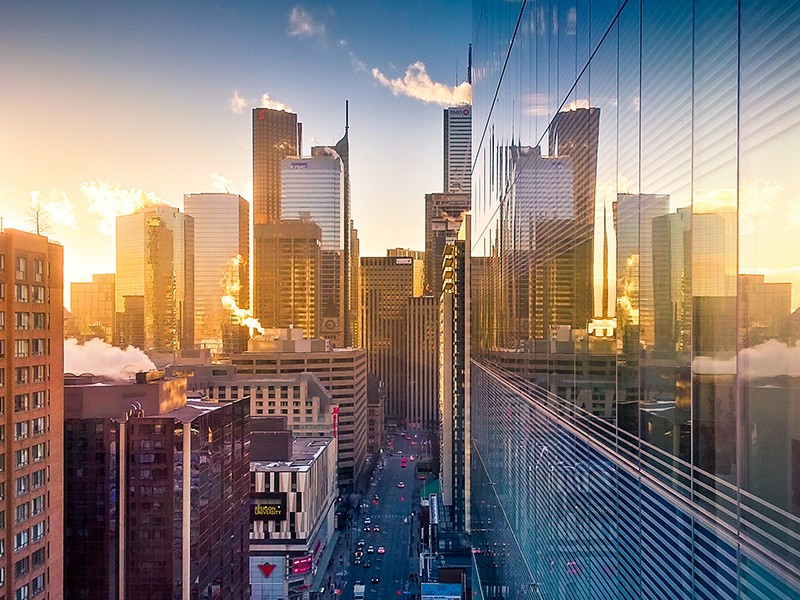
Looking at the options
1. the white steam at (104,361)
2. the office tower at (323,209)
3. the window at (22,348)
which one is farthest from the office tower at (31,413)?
the office tower at (323,209)

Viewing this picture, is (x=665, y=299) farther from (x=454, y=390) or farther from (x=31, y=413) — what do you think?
(x=454, y=390)

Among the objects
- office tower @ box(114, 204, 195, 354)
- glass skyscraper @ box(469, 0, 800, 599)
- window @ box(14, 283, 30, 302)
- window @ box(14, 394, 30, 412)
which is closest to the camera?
glass skyscraper @ box(469, 0, 800, 599)

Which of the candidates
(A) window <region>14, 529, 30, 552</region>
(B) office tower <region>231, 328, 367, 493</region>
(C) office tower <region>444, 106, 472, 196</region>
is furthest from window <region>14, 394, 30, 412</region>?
(C) office tower <region>444, 106, 472, 196</region>

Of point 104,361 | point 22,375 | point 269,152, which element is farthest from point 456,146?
point 22,375

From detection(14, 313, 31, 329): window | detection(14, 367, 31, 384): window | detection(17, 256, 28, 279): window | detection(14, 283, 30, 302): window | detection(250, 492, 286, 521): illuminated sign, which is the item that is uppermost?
detection(17, 256, 28, 279): window

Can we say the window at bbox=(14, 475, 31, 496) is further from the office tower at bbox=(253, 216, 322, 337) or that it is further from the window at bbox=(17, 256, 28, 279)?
the office tower at bbox=(253, 216, 322, 337)

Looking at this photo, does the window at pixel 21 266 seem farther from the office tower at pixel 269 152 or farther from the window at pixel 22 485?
the office tower at pixel 269 152

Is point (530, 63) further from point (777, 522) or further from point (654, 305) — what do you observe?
point (777, 522)
